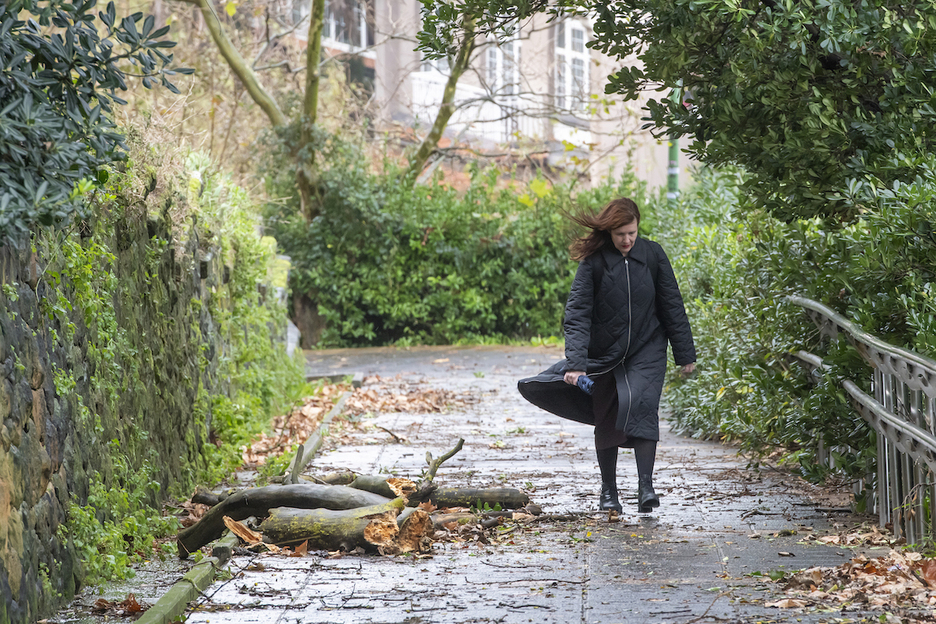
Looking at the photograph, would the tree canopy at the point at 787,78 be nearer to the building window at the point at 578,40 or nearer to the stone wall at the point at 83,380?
the stone wall at the point at 83,380

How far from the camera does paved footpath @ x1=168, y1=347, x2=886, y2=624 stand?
15.0ft

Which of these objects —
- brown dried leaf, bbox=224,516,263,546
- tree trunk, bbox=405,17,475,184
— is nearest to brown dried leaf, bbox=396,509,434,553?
brown dried leaf, bbox=224,516,263,546

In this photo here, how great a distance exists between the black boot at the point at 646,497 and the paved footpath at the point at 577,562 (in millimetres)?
71

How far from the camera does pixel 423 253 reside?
67.8 feet

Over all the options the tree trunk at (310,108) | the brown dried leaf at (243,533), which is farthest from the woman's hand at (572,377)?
the tree trunk at (310,108)

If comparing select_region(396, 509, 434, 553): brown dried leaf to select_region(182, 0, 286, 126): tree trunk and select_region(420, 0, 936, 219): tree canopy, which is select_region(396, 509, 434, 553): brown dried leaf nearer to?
select_region(420, 0, 936, 219): tree canopy

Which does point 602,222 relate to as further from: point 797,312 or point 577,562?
point 577,562

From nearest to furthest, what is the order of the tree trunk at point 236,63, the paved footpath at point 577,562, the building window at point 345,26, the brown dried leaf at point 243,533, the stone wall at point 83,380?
1. the stone wall at point 83,380
2. the paved footpath at point 577,562
3. the brown dried leaf at point 243,533
4. the tree trunk at point 236,63
5. the building window at point 345,26

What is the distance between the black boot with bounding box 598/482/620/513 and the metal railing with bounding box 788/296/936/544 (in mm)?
1573

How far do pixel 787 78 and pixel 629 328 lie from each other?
72.2 inches

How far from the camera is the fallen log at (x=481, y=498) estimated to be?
21.9 ft

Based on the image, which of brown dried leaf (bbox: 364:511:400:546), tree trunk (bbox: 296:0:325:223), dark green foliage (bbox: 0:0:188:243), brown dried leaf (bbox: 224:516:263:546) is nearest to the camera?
dark green foliage (bbox: 0:0:188:243)

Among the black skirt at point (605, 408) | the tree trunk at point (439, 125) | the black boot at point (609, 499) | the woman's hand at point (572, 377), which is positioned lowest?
the black boot at point (609, 499)

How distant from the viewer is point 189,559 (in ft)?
19.2
